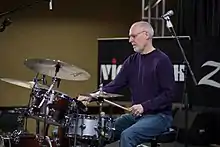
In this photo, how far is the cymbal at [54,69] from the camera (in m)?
3.93

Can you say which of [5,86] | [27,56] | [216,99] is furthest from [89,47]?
[216,99]

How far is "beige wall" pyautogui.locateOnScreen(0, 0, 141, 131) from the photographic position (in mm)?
6332

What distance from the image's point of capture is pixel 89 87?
6.51m

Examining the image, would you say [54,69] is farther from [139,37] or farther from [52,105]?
[139,37]

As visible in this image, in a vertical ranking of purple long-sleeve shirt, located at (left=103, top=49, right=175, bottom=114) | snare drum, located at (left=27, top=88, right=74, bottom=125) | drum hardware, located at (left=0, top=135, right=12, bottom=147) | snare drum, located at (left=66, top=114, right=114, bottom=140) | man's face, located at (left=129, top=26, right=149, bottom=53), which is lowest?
drum hardware, located at (left=0, top=135, right=12, bottom=147)

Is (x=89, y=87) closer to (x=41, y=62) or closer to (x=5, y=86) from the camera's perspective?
(x=5, y=86)

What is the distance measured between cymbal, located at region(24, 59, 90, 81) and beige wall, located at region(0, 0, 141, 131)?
2312 millimetres

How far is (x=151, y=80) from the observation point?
347 centimetres

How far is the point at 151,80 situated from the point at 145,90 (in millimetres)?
88

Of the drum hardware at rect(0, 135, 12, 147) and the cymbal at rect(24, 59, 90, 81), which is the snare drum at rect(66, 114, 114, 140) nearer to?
the cymbal at rect(24, 59, 90, 81)

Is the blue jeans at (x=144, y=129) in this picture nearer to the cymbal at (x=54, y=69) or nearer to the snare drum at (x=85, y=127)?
the snare drum at (x=85, y=127)

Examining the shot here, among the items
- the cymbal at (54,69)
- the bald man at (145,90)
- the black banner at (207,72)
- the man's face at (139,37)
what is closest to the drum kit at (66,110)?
the cymbal at (54,69)

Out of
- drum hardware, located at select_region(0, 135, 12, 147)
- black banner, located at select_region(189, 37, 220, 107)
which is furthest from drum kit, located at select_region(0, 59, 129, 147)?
black banner, located at select_region(189, 37, 220, 107)

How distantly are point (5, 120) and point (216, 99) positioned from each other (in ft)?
6.84
